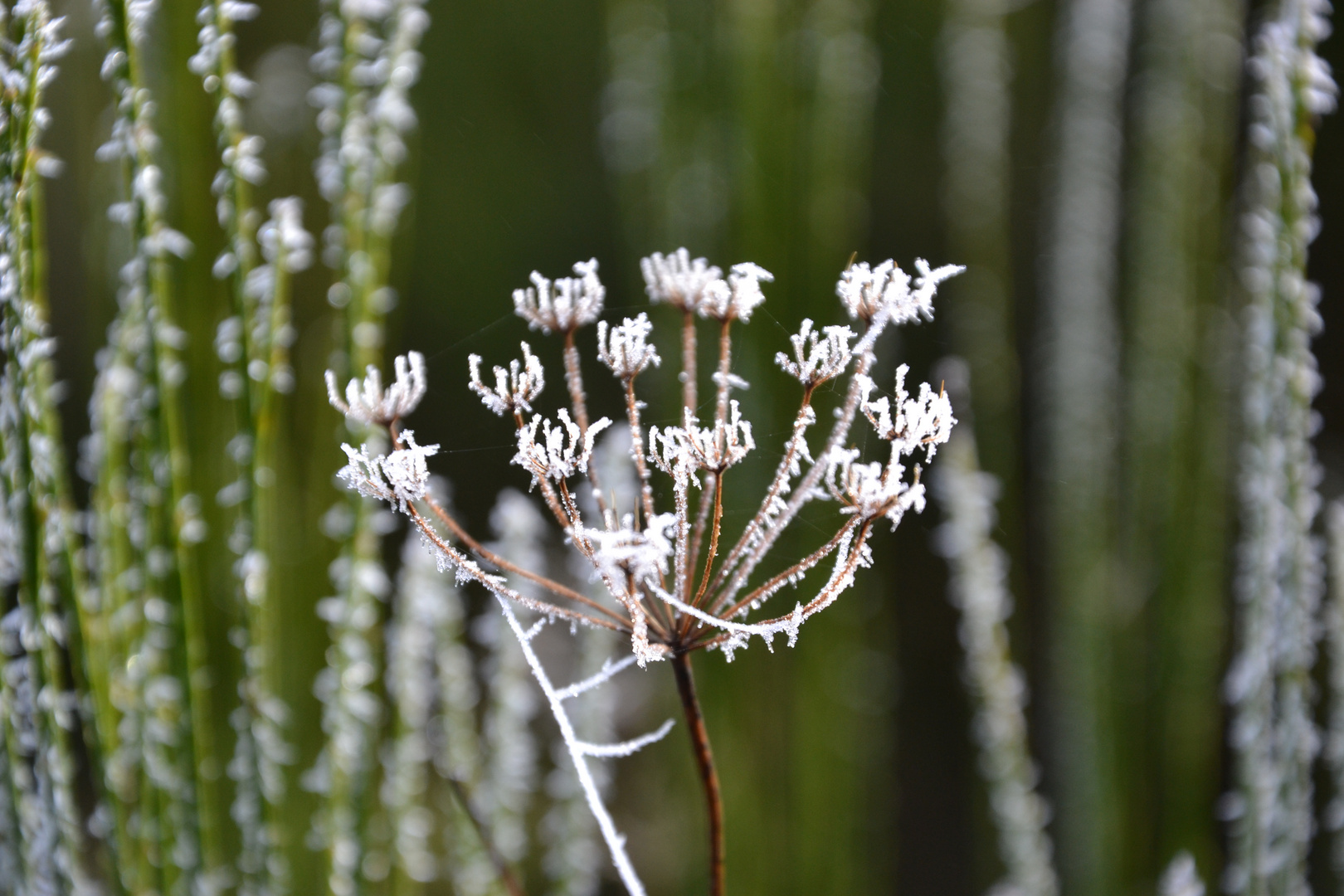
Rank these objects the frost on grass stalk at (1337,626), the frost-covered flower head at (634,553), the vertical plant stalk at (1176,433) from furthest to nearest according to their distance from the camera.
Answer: the vertical plant stalk at (1176,433) → the frost on grass stalk at (1337,626) → the frost-covered flower head at (634,553)

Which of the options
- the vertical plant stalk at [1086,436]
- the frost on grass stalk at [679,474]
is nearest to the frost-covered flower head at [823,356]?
the frost on grass stalk at [679,474]

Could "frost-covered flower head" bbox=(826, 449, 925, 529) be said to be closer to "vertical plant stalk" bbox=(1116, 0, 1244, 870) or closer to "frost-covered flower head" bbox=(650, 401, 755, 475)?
"frost-covered flower head" bbox=(650, 401, 755, 475)

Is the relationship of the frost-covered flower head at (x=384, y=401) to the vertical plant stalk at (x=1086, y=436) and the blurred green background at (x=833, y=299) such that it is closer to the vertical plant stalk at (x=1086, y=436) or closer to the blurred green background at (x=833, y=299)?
the blurred green background at (x=833, y=299)

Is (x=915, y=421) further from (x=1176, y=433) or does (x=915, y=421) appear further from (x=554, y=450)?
(x=1176, y=433)

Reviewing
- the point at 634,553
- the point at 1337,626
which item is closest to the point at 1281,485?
the point at 1337,626

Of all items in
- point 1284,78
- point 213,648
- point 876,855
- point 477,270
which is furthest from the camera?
point 477,270

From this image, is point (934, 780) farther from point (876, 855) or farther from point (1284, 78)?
point (1284, 78)


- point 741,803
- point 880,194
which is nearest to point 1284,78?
point 741,803
